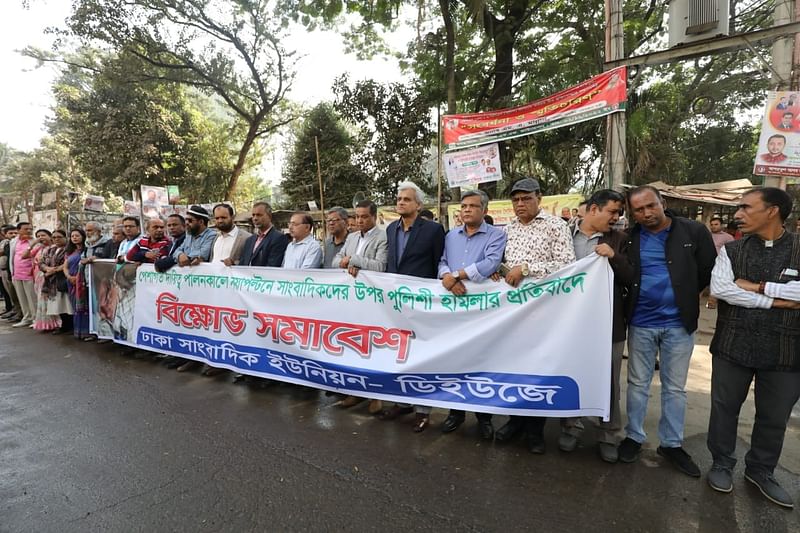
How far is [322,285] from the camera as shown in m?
3.60

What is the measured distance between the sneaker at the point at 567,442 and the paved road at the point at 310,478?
0.15 ft

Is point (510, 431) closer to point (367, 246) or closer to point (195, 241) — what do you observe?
point (367, 246)

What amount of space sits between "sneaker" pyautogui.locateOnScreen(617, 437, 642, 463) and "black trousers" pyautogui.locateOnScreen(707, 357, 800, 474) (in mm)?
405

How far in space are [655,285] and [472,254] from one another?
3.91ft

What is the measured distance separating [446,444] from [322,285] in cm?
165

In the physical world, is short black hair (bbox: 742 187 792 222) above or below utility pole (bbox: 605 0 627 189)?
below

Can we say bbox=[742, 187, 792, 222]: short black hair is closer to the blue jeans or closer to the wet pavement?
the blue jeans

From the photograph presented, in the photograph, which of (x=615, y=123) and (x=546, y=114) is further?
(x=546, y=114)

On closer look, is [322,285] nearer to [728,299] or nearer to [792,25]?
[728,299]

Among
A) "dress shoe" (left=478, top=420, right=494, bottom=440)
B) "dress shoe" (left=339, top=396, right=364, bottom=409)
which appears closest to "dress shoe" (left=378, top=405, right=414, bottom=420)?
"dress shoe" (left=339, top=396, right=364, bottom=409)

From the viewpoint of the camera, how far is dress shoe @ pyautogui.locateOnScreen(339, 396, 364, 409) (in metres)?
3.64

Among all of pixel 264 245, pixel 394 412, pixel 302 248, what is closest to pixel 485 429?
pixel 394 412

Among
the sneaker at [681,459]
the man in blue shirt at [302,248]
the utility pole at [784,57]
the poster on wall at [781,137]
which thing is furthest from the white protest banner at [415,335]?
the utility pole at [784,57]

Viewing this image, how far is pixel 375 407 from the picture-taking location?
3498 millimetres
